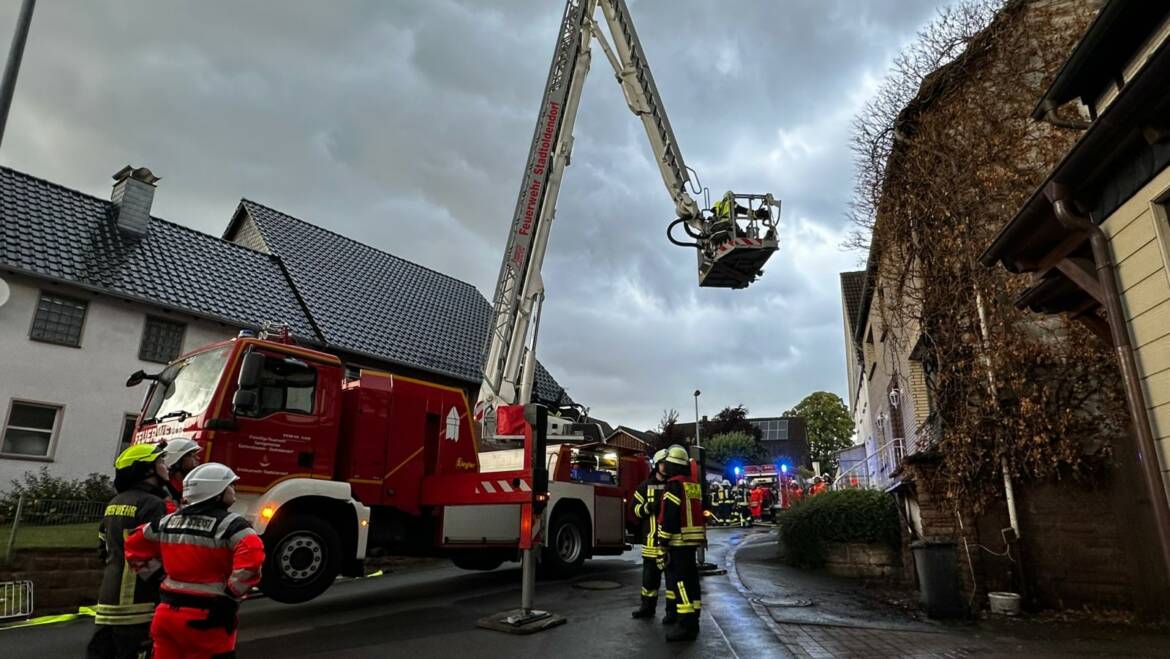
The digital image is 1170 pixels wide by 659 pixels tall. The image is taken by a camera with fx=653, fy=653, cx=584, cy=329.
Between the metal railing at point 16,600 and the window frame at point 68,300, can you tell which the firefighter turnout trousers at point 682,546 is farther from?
the window frame at point 68,300

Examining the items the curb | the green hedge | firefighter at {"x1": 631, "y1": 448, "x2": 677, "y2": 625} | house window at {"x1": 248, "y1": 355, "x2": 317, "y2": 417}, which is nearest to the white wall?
house window at {"x1": 248, "y1": 355, "x2": 317, "y2": 417}

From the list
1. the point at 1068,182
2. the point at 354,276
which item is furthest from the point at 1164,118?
the point at 354,276

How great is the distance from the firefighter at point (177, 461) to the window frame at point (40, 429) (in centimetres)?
1068

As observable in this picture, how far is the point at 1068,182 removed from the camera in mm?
5574

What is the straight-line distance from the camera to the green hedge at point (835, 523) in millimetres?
11500

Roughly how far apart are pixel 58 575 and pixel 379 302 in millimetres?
13482

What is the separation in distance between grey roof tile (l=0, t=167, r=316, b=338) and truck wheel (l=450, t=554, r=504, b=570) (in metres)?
9.10

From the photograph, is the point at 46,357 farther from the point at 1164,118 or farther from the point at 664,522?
the point at 1164,118

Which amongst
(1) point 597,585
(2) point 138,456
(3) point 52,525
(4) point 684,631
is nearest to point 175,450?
(2) point 138,456

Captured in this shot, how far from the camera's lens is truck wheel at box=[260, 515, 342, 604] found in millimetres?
6551

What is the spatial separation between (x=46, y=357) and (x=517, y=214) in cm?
1032

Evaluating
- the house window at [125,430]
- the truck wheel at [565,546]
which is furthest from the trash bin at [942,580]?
the house window at [125,430]

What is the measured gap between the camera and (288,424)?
7.23m

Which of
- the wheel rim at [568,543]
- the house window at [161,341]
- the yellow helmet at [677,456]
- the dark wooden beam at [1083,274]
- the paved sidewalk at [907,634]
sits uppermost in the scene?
the house window at [161,341]
